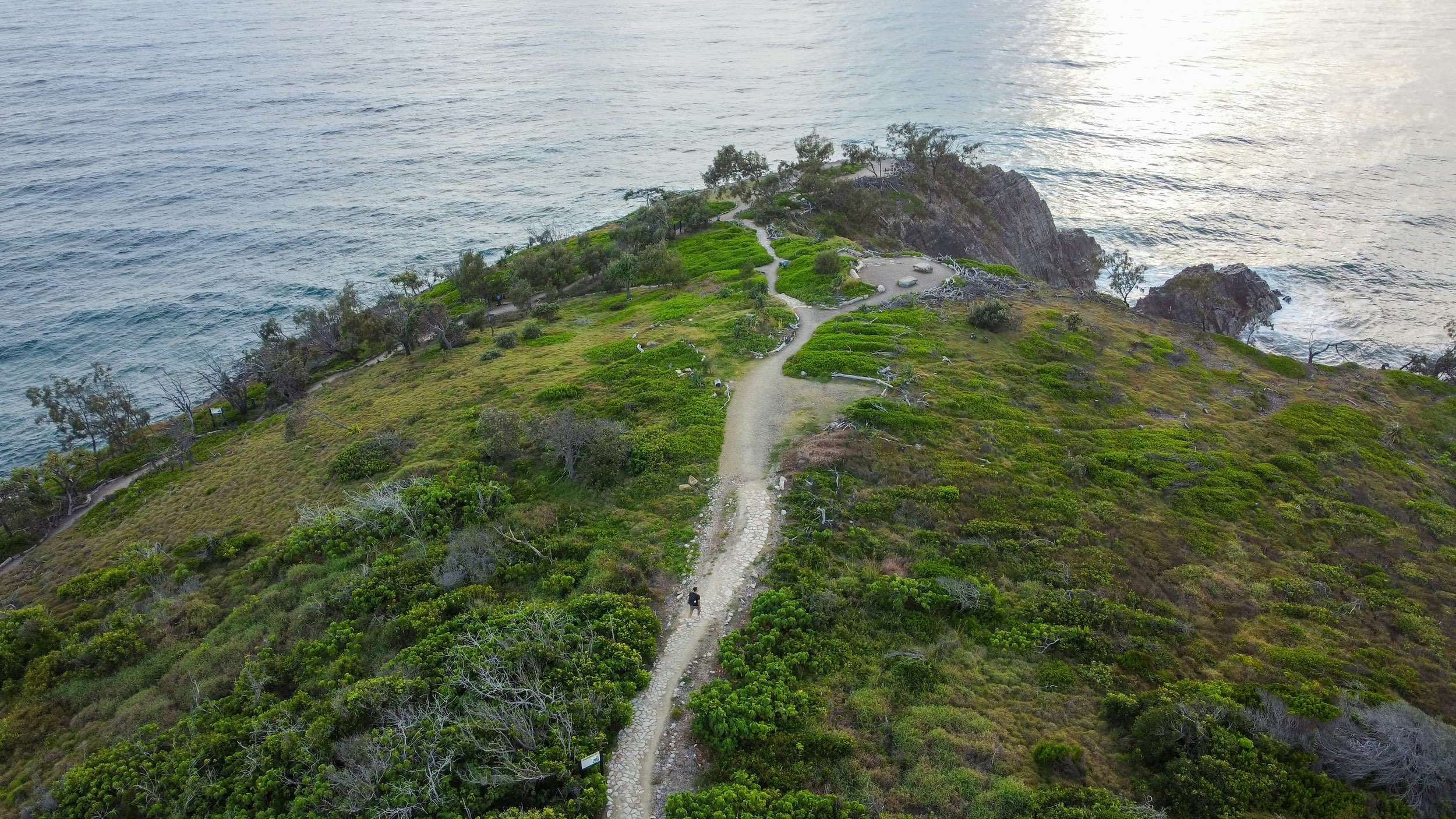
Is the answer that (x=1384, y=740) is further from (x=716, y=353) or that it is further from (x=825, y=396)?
(x=716, y=353)

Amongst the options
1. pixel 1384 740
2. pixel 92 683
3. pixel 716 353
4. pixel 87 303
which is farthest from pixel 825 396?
pixel 87 303

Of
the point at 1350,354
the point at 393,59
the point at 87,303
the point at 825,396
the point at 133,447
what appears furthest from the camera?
the point at 393,59

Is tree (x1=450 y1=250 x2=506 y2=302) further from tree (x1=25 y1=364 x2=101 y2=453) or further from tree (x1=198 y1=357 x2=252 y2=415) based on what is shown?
tree (x1=25 y1=364 x2=101 y2=453)

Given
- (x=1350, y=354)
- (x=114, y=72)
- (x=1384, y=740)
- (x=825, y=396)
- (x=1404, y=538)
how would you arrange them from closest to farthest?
(x=1384, y=740) < (x=1404, y=538) < (x=825, y=396) < (x=1350, y=354) < (x=114, y=72)

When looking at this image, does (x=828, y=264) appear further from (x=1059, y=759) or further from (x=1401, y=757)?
(x=1401, y=757)

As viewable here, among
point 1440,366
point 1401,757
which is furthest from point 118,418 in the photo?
point 1440,366

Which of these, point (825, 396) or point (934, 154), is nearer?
point (825, 396)

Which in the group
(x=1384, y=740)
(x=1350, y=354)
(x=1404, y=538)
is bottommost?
(x=1350, y=354)
